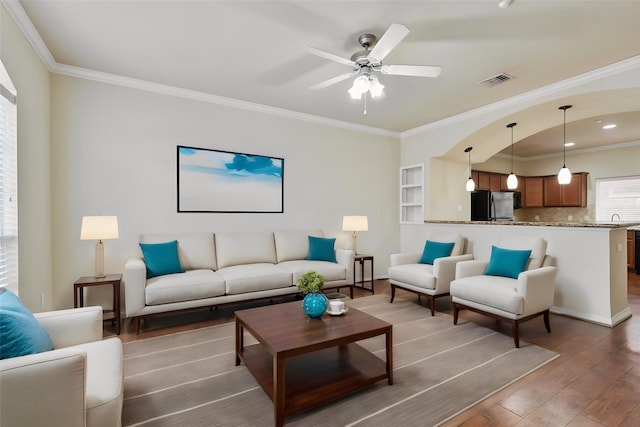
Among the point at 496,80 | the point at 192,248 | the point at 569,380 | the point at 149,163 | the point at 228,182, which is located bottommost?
the point at 569,380

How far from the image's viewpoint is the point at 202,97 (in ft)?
13.1

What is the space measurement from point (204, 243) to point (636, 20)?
15.1 ft

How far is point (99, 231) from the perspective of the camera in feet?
10.1

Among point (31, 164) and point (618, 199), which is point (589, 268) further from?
point (31, 164)

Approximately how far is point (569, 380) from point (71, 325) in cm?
333

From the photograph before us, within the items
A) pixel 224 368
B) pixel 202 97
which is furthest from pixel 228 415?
pixel 202 97

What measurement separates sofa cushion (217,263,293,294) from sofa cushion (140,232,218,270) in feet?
0.78

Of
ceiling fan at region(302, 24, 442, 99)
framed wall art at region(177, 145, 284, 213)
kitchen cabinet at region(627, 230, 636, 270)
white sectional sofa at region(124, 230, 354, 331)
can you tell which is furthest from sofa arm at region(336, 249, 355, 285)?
kitchen cabinet at region(627, 230, 636, 270)

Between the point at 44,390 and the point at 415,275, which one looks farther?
the point at 415,275

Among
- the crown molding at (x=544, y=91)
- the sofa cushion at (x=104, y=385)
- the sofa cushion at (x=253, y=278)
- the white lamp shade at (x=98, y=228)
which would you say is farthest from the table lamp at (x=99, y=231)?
the crown molding at (x=544, y=91)

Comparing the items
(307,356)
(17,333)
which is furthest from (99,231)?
(307,356)

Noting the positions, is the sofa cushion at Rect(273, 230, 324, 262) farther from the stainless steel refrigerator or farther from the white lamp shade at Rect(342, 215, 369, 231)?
the stainless steel refrigerator

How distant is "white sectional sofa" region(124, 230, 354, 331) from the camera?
3043 millimetres

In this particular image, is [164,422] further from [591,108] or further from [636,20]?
[591,108]
